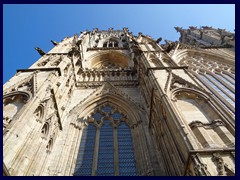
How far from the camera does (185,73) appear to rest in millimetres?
10656

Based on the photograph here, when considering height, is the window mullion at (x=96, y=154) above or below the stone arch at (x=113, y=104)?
below

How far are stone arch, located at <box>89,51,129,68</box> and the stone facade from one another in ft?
14.5

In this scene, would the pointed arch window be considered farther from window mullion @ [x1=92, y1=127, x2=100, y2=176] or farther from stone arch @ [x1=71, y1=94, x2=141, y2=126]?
stone arch @ [x1=71, y1=94, x2=141, y2=126]

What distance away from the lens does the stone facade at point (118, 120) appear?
6.19 metres

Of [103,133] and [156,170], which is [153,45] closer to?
[103,133]

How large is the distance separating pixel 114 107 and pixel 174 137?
6.48 meters

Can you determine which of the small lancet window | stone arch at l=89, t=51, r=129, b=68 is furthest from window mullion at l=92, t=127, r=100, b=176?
stone arch at l=89, t=51, r=129, b=68

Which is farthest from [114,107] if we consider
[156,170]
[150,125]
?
[156,170]

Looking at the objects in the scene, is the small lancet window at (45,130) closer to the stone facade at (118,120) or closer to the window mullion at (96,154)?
the stone facade at (118,120)

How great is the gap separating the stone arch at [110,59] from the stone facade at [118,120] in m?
4.41

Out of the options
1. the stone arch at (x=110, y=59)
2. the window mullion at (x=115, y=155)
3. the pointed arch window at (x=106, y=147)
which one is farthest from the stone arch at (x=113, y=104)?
the stone arch at (x=110, y=59)

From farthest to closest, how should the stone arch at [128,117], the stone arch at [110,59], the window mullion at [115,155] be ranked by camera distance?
the stone arch at [110,59], the stone arch at [128,117], the window mullion at [115,155]

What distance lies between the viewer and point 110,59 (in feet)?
70.9

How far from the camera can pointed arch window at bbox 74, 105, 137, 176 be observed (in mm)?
8836
